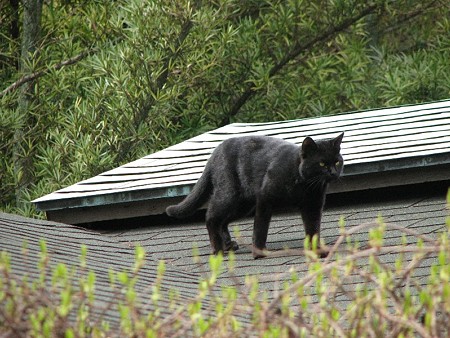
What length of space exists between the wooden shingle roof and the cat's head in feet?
2.01

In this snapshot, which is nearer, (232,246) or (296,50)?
(232,246)

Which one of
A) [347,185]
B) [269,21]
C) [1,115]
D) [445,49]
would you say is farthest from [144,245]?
[445,49]

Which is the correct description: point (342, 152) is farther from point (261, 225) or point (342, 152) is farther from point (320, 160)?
A: point (261, 225)

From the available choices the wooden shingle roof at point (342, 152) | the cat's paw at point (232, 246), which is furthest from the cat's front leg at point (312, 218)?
Answer: the wooden shingle roof at point (342, 152)

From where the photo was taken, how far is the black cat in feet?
22.1

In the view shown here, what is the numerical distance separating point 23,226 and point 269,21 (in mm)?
10801

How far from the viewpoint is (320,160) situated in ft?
22.0

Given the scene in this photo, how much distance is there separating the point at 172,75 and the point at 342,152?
25.8 ft

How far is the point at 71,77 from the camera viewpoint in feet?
52.5

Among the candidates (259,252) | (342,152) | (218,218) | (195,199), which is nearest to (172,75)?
(342,152)

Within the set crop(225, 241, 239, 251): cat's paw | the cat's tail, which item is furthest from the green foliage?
crop(225, 241, 239, 251): cat's paw

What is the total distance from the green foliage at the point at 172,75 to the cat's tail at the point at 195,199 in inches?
274

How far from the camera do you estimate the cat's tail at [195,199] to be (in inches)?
285

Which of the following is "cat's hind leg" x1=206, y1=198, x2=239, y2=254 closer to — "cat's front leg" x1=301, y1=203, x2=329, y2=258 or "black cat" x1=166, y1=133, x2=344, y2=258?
"black cat" x1=166, y1=133, x2=344, y2=258
